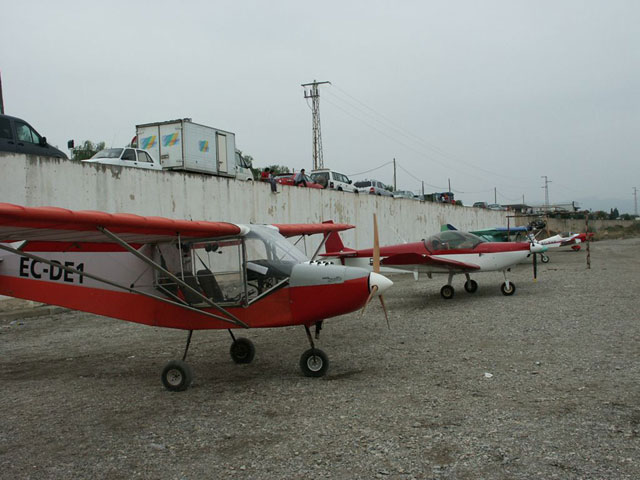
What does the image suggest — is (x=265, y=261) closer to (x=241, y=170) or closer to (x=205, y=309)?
(x=205, y=309)

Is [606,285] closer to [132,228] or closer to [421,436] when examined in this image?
[421,436]

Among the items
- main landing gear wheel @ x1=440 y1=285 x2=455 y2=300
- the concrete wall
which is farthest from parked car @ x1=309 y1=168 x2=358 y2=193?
main landing gear wheel @ x1=440 y1=285 x2=455 y2=300

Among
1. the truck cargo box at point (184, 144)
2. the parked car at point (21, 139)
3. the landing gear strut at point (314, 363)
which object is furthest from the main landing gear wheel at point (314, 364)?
the truck cargo box at point (184, 144)

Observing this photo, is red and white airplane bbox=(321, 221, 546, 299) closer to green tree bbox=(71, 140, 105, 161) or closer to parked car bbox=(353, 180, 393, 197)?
parked car bbox=(353, 180, 393, 197)

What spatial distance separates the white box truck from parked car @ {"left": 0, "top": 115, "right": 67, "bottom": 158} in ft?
20.0

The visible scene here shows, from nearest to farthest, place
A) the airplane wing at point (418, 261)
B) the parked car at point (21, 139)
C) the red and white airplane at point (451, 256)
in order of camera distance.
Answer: the parked car at point (21, 139)
the airplane wing at point (418, 261)
the red and white airplane at point (451, 256)

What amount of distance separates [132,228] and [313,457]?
3.31m

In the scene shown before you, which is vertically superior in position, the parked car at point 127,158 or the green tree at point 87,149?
the green tree at point 87,149

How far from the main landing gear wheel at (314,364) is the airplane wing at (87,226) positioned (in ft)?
6.33

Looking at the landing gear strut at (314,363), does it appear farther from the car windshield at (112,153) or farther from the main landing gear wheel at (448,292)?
the car windshield at (112,153)

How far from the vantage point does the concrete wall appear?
12.6m

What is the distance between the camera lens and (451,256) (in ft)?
48.6

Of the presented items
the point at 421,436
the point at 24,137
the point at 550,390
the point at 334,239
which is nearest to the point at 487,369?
the point at 550,390

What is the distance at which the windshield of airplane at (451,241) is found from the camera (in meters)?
14.8
